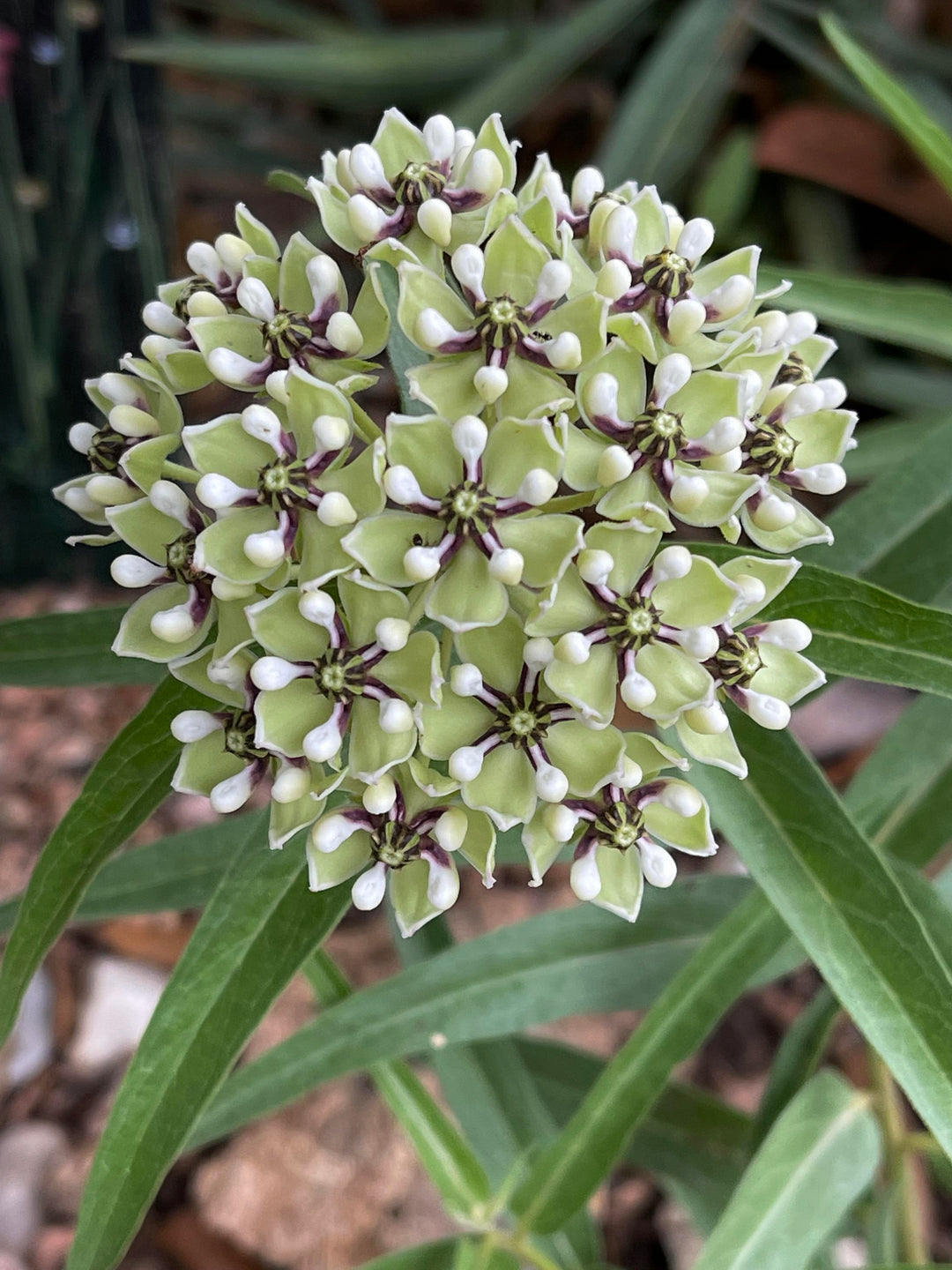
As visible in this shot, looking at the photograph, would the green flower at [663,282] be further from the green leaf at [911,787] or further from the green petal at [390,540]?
the green leaf at [911,787]

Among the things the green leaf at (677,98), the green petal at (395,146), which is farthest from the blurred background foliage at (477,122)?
the green petal at (395,146)

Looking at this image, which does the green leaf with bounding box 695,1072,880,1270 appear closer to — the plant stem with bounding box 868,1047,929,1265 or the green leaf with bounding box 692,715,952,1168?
the plant stem with bounding box 868,1047,929,1265

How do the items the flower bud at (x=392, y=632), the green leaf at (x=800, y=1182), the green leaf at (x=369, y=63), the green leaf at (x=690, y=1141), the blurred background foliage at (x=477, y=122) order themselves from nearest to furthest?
the flower bud at (x=392, y=632), the green leaf at (x=800, y=1182), the green leaf at (x=690, y=1141), the blurred background foliage at (x=477, y=122), the green leaf at (x=369, y=63)

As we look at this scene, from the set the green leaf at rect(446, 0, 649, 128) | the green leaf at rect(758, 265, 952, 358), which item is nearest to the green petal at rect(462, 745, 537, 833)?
the green leaf at rect(758, 265, 952, 358)

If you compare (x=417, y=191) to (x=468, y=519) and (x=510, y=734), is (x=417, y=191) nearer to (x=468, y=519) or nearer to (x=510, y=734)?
(x=468, y=519)

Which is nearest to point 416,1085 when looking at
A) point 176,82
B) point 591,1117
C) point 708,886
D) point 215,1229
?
point 591,1117

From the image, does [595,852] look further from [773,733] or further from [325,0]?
[325,0]

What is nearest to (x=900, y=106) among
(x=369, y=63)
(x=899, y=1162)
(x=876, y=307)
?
(x=876, y=307)
